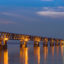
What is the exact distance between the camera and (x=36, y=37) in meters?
118

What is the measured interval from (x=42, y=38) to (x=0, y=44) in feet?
125

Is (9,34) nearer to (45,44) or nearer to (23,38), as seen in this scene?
(23,38)

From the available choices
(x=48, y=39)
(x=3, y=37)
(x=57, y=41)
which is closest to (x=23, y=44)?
(x=3, y=37)

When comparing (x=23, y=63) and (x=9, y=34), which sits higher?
(x=9, y=34)

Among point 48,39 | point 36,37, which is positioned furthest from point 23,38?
point 48,39

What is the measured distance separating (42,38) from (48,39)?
32.1 ft

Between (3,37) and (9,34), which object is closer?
(3,37)

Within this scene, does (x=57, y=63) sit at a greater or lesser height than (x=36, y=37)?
lesser

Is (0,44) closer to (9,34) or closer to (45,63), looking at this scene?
(9,34)

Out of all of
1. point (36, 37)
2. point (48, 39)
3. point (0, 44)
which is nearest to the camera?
point (0, 44)

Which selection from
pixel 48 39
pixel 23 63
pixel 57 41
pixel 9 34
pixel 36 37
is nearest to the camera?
pixel 23 63

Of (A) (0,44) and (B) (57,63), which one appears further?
(A) (0,44)

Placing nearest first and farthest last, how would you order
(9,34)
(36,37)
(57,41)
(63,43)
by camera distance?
1. (9,34)
2. (36,37)
3. (57,41)
4. (63,43)

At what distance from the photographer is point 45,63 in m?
34.8
